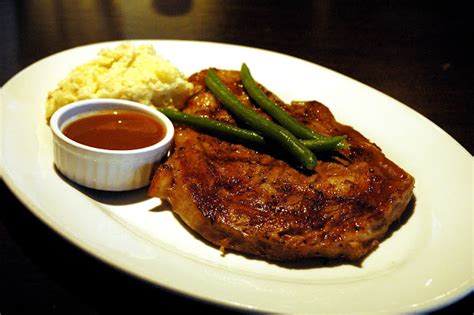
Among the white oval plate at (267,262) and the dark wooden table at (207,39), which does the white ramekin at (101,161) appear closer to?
the white oval plate at (267,262)

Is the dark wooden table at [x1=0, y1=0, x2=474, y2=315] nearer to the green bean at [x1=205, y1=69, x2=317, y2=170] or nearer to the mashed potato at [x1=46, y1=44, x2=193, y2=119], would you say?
the mashed potato at [x1=46, y1=44, x2=193, y2=119]

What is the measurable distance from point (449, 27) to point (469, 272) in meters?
5.69

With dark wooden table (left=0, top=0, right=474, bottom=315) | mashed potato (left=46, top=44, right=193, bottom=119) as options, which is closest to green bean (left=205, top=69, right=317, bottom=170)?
mashed potato (left=46, top=44, right=193, bottom=119)

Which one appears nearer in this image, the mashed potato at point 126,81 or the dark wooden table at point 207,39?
the dark wooden table at point 207,39

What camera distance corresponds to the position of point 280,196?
9.71ft

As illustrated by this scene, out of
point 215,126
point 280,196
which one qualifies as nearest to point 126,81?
point 215,126

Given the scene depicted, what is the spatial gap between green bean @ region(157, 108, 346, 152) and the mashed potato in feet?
0.70

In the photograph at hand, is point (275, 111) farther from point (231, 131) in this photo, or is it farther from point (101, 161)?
point (101, 161)

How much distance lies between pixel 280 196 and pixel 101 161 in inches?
43.7

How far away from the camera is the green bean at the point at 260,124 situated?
10.3ft

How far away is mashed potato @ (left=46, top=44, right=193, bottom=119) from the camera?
11.8 ft

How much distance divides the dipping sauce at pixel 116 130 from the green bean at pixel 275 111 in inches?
30.2

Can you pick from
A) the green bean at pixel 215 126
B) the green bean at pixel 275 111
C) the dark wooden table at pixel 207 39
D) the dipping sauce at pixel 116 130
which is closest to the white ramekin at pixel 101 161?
the dipping sauce at pixel 116 130

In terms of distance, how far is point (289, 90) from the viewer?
179 inches
